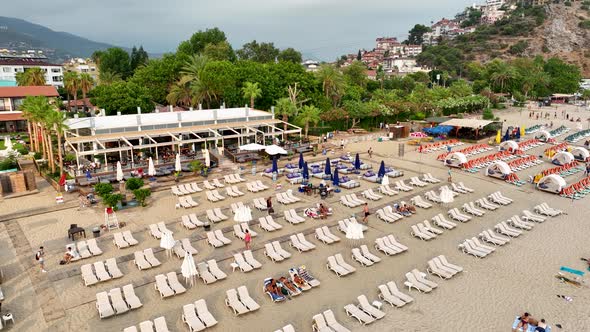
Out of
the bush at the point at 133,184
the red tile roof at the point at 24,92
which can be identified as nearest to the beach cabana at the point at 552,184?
the bush at the point at 133,184

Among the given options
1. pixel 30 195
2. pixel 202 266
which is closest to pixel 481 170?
pixel 202 266

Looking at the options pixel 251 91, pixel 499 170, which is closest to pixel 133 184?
pixel 251 91

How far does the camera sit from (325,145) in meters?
38.2

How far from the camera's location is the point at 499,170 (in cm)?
2820

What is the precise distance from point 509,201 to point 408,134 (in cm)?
2201

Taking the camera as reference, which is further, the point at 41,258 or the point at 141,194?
the point at 141,194

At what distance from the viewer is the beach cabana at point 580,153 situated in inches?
1296

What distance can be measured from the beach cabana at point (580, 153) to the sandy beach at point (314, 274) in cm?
1305

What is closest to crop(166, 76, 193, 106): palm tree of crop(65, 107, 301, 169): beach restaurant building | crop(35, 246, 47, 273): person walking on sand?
crop(65, 107, 301, 169): beach restaurant building

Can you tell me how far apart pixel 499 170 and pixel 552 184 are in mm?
3653

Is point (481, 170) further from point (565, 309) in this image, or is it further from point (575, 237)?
point (565, 309)

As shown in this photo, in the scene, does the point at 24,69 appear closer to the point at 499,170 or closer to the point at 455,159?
the point at 455,159

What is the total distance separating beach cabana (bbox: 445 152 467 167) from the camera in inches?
1196

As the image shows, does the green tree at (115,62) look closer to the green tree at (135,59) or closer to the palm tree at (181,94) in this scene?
the green tree at (135,59)
